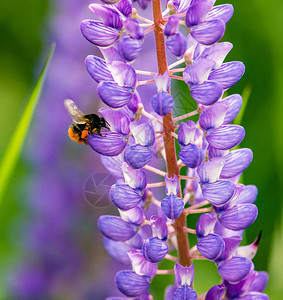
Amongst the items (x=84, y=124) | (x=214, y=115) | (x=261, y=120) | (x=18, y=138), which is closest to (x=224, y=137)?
(x=214, y=115)

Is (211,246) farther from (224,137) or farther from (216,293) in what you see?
(224,137)

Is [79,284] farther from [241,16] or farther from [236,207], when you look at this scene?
[241,16]

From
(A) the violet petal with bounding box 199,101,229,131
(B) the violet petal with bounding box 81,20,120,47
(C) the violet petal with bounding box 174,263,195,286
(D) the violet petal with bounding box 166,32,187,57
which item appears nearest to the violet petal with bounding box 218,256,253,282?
(C) the violet petal with bounding box 174,263,195,286

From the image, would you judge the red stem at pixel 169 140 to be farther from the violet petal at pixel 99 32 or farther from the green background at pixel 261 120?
the green background at pixel 261 120

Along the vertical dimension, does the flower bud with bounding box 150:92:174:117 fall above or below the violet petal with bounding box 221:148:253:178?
above

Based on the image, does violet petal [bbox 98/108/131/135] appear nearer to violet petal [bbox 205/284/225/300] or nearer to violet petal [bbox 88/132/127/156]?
violet petal [bbox 88/132/127/156]

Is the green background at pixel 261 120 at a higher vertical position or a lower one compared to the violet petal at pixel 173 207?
higher

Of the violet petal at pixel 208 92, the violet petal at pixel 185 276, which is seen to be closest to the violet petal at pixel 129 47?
the violet petal at pixel 208 92

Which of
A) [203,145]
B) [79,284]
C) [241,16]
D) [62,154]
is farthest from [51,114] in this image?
[203,145]
